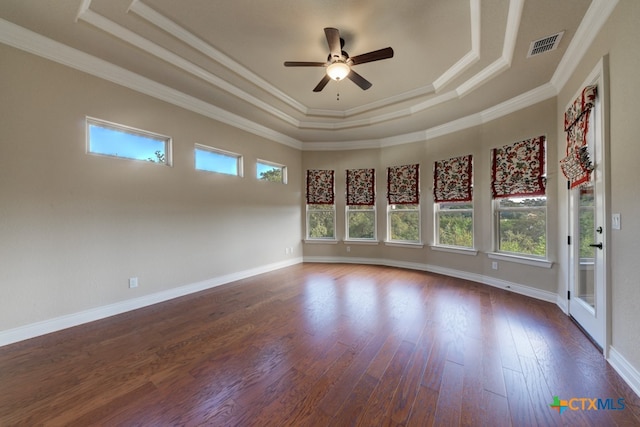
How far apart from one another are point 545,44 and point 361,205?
3.86m

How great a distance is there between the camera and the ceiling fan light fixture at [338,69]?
102 inches

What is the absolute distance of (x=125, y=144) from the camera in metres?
3.09

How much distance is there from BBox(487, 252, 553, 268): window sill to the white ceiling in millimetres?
2254

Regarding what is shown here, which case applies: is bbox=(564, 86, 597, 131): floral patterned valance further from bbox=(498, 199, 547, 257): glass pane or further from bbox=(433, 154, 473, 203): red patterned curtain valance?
bbox=(433, 154, 473, 203): red patterned curtain valance

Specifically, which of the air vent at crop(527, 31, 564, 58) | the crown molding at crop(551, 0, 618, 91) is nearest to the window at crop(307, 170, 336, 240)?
the air vent at crop(527, 31, 564, 58)

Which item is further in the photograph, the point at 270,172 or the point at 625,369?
the point at 270,172

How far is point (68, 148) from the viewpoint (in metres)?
2.64

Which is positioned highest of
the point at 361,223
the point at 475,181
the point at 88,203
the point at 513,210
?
the point at 475,181

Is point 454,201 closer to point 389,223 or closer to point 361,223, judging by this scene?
point 389,223

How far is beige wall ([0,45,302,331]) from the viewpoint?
7.73ft

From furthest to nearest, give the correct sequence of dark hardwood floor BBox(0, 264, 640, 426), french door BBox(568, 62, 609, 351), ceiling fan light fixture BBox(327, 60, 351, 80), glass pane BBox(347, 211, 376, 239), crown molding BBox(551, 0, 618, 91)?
glass pane BBox(347, 211, 376, 239) → ceiling fan light fixture BBox(327, 60, 351, 80) → french door BBox(568, 62, 609, 351) → crown molding BBox(551, 0, 618, 91) → dark hardwood floor BBox(0, 264, 640, 426)

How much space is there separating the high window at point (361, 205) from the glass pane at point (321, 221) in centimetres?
43

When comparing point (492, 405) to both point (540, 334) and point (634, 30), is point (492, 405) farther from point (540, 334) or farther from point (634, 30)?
point (634, 30)

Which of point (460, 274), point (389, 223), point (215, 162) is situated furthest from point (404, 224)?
point (215, 162)
